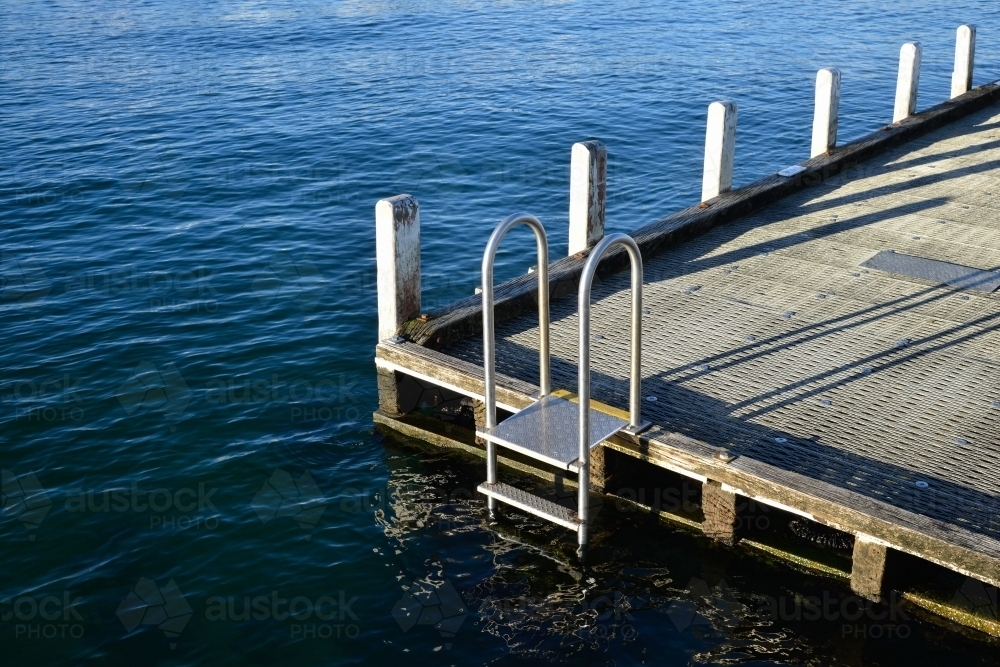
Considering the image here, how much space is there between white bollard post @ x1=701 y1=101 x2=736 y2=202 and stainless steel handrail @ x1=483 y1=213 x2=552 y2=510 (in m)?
5.41

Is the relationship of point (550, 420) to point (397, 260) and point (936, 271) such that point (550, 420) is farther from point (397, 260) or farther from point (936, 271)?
point (936, 271)

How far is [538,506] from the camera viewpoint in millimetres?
8891

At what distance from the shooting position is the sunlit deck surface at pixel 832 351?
8.43 m

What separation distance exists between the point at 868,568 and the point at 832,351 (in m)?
2.62

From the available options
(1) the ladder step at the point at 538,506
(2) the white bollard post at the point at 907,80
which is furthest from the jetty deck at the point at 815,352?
(2) the white bollard post at the point at 907,80

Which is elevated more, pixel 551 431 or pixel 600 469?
pixel 551 431

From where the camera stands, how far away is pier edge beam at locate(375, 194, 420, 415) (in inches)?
409

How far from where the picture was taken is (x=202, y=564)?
952cm

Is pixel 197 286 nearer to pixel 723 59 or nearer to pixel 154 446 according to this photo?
pixel 154 446

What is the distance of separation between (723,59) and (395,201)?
21.8 m

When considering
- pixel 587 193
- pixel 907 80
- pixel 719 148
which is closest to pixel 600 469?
pixel 587 193

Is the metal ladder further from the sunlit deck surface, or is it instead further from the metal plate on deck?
the metal plate on deck

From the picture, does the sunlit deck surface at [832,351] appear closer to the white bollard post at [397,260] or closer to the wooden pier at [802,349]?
the wooden pier at [802,349]

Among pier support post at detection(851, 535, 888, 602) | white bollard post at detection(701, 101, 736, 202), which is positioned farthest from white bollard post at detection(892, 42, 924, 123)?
pier support post at detection(851, 535, 888, 602)
